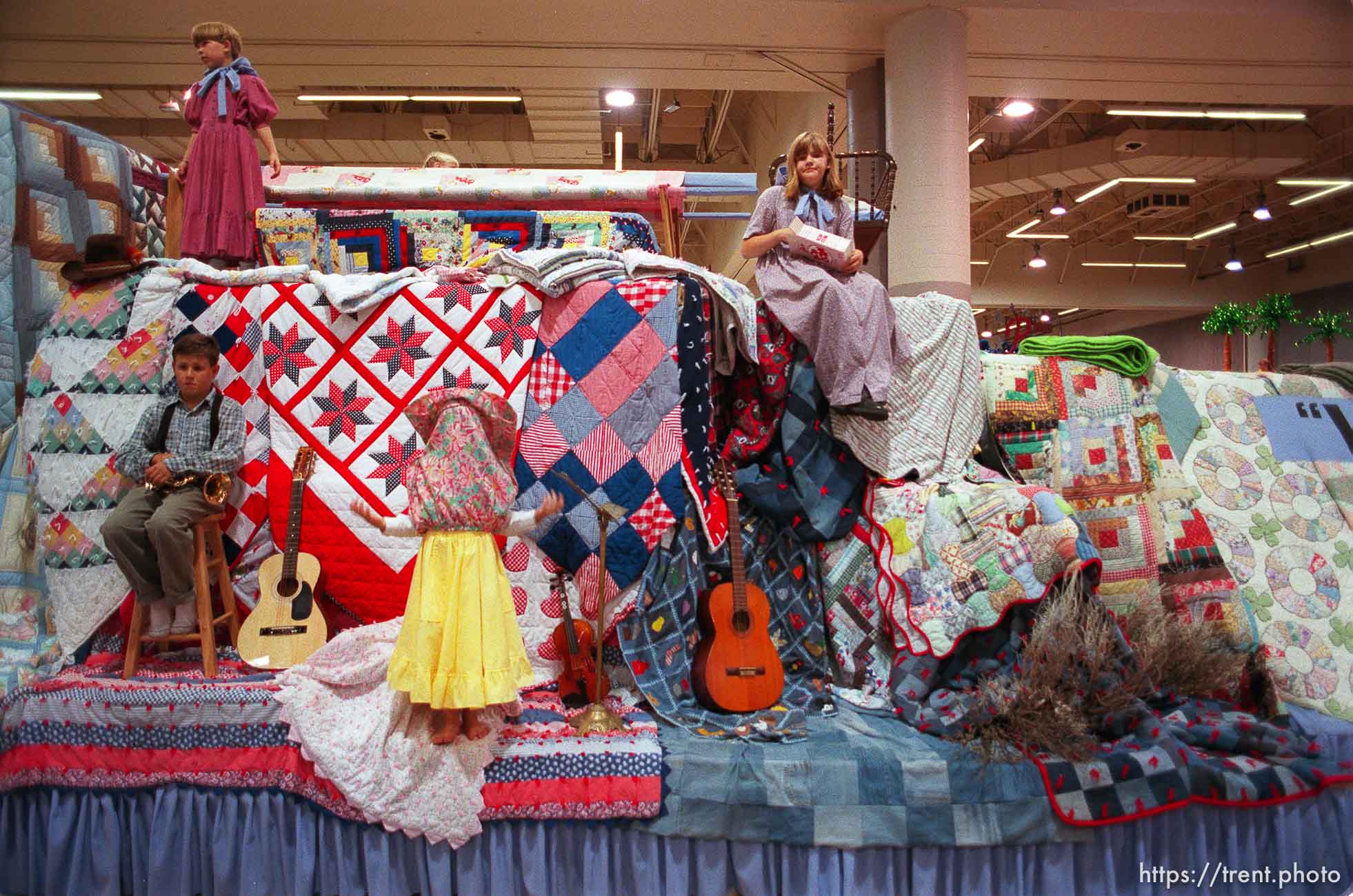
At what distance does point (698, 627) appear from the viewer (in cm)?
309

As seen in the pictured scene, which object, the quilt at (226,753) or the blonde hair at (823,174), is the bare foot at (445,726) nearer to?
the quilt at (226,753)

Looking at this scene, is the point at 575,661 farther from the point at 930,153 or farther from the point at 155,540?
the point at 930,153

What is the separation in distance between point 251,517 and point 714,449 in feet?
5.76

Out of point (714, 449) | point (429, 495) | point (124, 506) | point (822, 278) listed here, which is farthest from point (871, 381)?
point (124, 506)

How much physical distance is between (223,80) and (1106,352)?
13.1ft

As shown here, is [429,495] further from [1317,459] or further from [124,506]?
[1317,459]

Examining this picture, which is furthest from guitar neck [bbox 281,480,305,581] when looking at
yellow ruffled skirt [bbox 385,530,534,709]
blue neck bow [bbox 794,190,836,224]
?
blue neck bow [bbox 794,190,836,224]

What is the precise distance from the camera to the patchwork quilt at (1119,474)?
328 centimetres

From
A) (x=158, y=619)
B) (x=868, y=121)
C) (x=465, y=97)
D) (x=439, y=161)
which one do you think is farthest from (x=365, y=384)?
(x=465, y=97)

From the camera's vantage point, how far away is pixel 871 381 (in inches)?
129

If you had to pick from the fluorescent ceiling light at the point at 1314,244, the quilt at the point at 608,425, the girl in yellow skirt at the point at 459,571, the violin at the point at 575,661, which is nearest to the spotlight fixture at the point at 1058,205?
the fluorescent ceiling light at the point at 1314,244

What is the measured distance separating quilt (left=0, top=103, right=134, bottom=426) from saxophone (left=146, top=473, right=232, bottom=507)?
964mm

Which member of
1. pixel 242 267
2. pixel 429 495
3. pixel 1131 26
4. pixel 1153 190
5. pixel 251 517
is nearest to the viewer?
pixel 429 495

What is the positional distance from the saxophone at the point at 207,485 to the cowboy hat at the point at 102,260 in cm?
100
